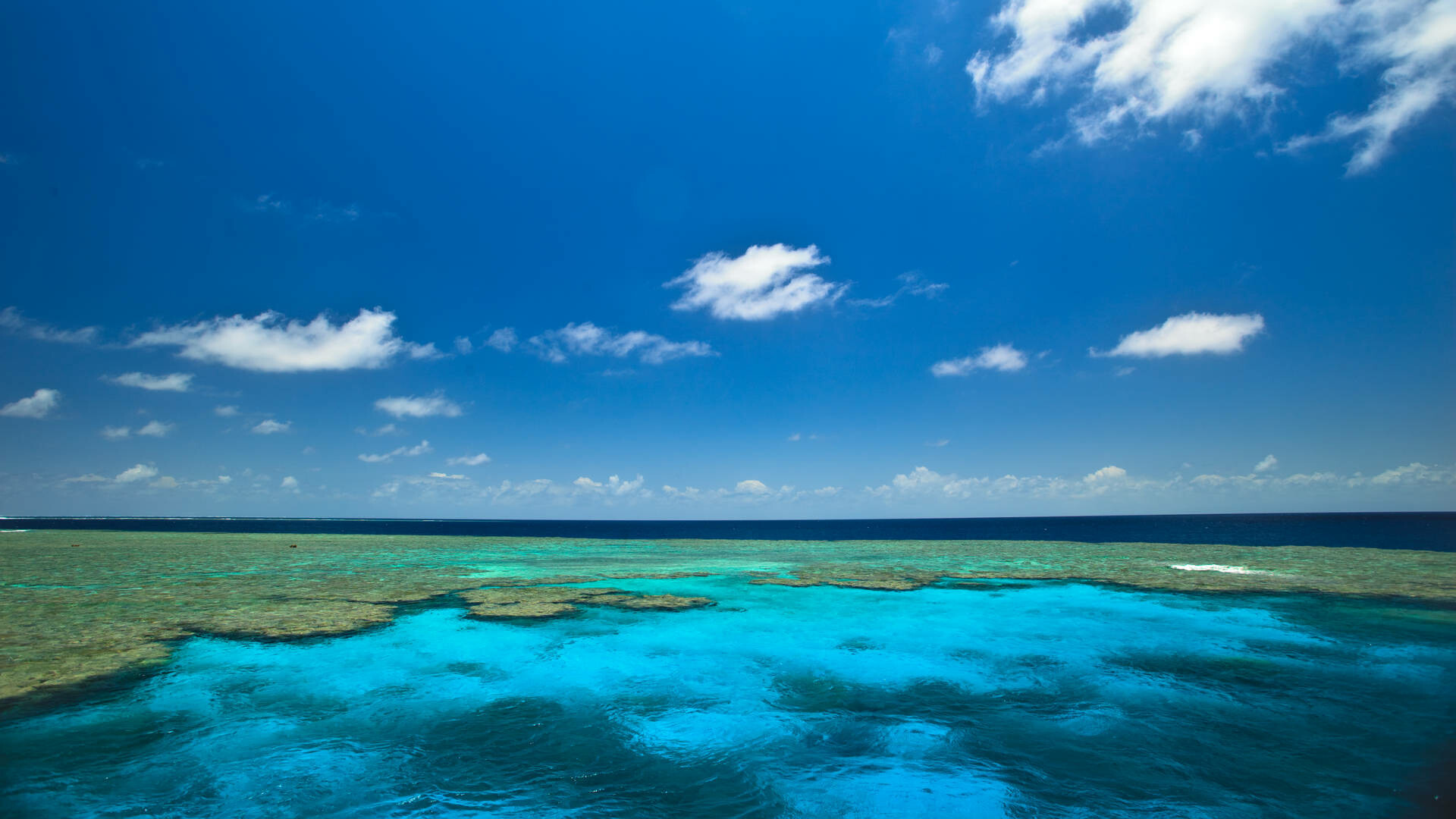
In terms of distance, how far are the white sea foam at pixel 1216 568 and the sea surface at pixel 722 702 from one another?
742cm

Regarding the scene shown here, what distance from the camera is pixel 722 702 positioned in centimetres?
1434

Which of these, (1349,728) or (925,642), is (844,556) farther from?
(1349,728)

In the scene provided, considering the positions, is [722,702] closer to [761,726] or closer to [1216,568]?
[761,726]

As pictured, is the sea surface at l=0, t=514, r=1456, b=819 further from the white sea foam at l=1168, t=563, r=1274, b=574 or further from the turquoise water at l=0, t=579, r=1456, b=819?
the white sea foam at l=1168, t=563, r=1274, b=574

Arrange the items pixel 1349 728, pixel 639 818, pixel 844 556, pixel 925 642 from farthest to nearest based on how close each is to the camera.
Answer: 1. pixel 844 556
2. pixel 925 642
3. pixel 1349 728
4. pixel 639 818

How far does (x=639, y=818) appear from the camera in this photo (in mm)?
9227

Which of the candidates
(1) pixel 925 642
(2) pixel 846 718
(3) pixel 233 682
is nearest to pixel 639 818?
(2) pixel 846 718

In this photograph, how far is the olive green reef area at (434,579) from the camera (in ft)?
61.2

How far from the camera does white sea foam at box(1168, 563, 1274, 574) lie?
116 ft

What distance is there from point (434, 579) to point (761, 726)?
2646 cm

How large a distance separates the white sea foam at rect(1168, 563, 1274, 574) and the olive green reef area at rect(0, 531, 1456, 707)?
141mm

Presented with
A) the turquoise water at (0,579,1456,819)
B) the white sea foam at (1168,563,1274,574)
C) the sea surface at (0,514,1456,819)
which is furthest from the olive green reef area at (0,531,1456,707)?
the turquoise water at (0,579,1456,819)

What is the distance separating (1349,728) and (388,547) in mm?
69087

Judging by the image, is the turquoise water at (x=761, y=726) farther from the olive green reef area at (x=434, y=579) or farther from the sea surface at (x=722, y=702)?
the olive green reef area at (x=434, y=579)
